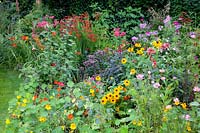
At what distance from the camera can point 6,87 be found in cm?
634

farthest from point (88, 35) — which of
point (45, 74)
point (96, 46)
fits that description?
point (45, 74)

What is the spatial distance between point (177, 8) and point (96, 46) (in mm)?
2571

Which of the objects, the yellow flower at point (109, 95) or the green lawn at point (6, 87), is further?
the green lawn at point (6, 87)

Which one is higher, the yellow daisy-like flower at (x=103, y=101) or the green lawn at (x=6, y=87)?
the yellow daisy-like flower at (x=103, y=101)

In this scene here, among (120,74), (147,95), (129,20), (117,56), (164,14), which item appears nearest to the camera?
(147,95)

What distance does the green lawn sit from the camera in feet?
17.6

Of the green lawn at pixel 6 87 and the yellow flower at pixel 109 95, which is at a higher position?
the yellow flower at pixel 109 95

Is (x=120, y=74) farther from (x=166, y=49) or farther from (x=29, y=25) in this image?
(x=29, y=25)

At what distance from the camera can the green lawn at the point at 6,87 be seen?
5.35 m

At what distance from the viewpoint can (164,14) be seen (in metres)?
7.47

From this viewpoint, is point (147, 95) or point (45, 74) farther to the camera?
point (45, 74)

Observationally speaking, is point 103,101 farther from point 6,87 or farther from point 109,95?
point 6,87

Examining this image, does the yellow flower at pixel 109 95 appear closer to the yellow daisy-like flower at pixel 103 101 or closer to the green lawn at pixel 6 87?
the yellow daisy-like flower at pixel 103 101

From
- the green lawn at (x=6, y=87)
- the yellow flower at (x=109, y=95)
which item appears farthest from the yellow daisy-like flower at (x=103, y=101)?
the green lawn at (x=6, y=87)
